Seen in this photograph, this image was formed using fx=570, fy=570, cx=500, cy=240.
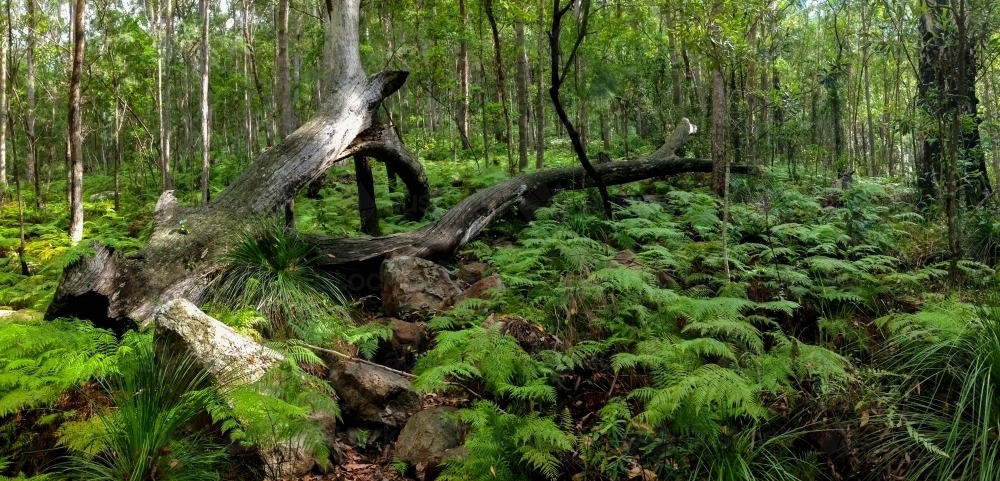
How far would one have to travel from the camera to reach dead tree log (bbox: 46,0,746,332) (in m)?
4.84

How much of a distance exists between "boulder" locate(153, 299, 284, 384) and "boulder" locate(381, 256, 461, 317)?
1765mm

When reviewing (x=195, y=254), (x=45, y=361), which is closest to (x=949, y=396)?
(x=45, y=361)

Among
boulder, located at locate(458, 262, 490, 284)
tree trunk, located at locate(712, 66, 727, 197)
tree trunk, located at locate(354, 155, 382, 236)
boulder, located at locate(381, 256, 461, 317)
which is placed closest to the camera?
boulder, located at locate(381, 256, 461, 317)

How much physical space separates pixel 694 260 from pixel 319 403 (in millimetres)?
4216

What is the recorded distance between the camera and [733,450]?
2.83m

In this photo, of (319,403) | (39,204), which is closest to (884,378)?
(319,403)

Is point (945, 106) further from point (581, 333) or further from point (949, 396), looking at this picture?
point (581, 333)

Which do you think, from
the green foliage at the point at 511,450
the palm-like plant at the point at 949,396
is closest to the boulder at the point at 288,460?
the green foliage at the point at 511,450

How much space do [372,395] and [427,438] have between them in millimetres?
624

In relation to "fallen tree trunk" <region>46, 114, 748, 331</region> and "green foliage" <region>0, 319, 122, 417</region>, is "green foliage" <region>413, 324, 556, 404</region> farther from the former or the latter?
"fallen tree trunk" <region>46, 114, 748, 331</region>

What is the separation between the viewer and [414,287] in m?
5.90

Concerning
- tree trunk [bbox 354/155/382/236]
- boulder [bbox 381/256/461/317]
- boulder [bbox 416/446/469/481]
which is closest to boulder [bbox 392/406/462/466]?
boulder [bbox 416/446/469/481]

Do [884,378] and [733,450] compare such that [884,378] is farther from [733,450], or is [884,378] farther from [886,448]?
[733,450]

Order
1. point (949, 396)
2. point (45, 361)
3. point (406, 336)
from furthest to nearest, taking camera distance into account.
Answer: point (406, 336) → point (45, 361) → point (949, 396)
